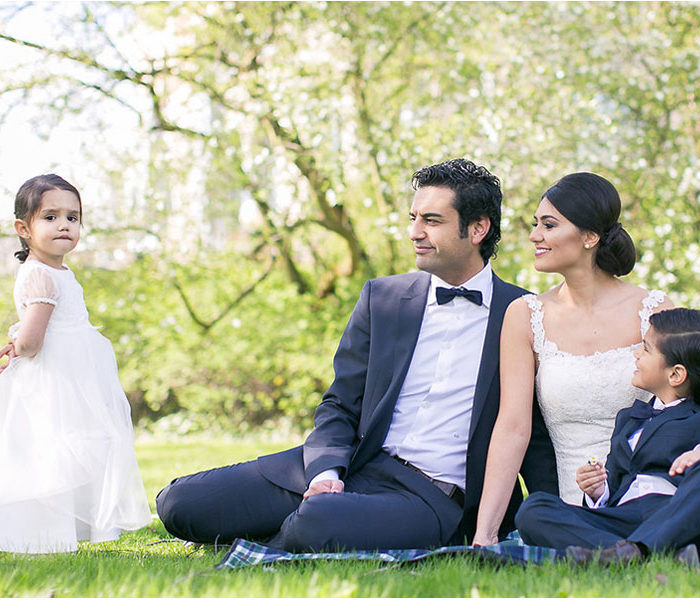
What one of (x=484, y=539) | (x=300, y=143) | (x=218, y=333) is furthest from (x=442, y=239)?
(x=218, y=333)

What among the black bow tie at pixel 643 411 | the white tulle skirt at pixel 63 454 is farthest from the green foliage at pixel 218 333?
the black bow tie at pixel 643 411

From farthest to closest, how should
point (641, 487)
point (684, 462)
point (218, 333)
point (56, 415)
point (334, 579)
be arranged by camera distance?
1. point (218, 333)
2. point (56, 415)
3. point (641, 487)
4. point (684, 462)
5. point (334, 579)

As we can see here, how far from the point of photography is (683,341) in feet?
10.7

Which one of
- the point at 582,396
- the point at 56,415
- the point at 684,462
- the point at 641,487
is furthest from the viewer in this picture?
the point at 56,415

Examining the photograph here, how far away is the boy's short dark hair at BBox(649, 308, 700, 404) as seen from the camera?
3.26 metres

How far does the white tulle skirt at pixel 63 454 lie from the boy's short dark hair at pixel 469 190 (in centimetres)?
170

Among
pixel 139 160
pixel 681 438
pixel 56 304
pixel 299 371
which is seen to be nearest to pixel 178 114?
pixel 139 160

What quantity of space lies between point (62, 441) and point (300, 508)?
1086 millimetres

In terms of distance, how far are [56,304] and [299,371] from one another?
312 inches

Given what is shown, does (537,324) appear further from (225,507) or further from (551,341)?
(225,507)

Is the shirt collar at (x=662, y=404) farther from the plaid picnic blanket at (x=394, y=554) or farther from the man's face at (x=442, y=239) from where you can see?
the man's face at (x=442, y=239)

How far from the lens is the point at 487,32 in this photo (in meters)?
10.8

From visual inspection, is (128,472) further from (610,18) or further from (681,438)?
(610,18)

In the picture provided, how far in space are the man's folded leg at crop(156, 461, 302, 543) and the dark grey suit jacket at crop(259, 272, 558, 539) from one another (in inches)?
2.9
